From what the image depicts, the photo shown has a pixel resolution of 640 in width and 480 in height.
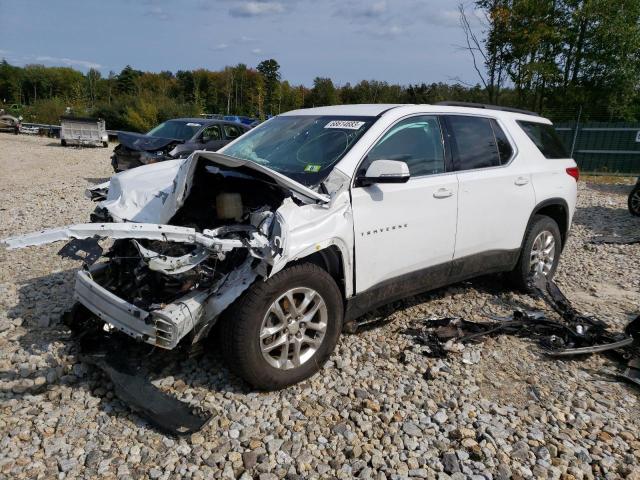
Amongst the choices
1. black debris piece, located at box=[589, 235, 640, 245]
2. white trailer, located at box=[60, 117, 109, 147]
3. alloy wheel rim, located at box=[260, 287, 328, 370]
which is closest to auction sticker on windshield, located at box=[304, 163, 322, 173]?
alloy wheel rim, located at box=[260, 287, 328, 370]

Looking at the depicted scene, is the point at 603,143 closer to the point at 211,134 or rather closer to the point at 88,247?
the point at 211,134

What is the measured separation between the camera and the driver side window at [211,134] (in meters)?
12.0

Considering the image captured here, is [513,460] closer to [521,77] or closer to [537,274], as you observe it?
[537,274]

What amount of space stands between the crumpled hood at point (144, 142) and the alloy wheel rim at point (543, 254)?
889 centimetres

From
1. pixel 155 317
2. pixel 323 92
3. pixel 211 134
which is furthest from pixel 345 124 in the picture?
pixel 323 92

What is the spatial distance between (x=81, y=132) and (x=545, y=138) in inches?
927

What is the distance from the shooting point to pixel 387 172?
3314 mm

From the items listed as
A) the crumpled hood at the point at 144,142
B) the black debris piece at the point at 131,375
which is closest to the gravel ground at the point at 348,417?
the black debris piece at the point at 131,375

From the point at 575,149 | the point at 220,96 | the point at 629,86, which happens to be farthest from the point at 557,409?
the point at 220,96

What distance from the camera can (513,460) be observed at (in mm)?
2719

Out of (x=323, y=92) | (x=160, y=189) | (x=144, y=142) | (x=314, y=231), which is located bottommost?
(x=314, y=231)

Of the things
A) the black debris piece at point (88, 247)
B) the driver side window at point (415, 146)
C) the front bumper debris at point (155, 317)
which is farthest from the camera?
the driver side window at point (415, 146)

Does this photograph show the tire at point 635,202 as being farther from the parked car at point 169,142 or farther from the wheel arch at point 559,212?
the parked car at point 169,142

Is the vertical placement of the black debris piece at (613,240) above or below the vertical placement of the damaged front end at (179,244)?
below
